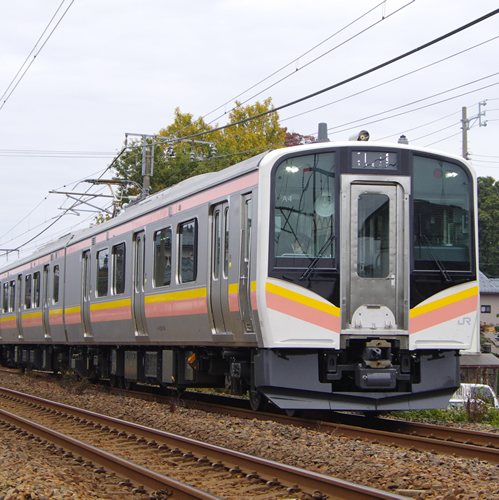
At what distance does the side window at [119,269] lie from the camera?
1340cm

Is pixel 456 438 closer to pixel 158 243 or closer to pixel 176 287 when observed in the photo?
pixel 176 287

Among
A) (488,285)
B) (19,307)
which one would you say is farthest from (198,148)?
(488,285)

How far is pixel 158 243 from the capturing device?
11891mm

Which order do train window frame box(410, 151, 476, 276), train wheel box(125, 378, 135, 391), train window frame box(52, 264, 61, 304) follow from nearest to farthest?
train window frame box(410, 151, 476, 276)
train wheel box(125, 378, 135, 391)
train window frame box(52, 264, 61, 304)

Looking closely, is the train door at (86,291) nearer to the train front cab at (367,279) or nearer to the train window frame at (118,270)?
the train window frame at (118,270)

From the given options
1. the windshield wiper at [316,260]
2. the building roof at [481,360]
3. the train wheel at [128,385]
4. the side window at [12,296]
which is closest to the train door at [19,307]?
the side window at [12,296]

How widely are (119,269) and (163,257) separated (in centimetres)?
222

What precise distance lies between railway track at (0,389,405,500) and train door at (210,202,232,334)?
5.47 feet

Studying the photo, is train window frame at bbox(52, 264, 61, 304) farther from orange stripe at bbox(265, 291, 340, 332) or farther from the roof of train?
orange stripe at bbox(265, 291, 340, 332)

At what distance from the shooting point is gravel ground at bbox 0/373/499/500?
5.48m

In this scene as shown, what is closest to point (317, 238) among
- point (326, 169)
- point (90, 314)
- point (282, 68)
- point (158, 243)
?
point (326, 169)

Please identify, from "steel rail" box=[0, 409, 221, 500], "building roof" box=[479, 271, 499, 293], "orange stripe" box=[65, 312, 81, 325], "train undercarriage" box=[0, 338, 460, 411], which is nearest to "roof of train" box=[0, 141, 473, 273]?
"orange stripe" box=[65, 312, 81, 325]

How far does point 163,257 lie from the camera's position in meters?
11.6

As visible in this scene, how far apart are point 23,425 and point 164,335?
2512 mm
